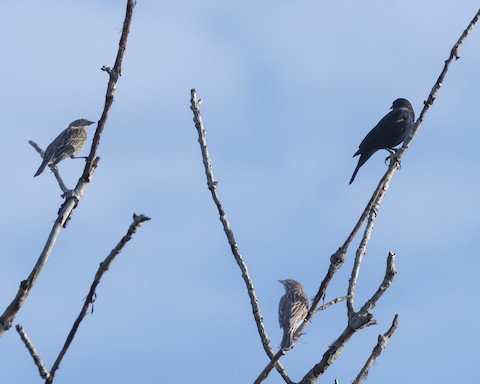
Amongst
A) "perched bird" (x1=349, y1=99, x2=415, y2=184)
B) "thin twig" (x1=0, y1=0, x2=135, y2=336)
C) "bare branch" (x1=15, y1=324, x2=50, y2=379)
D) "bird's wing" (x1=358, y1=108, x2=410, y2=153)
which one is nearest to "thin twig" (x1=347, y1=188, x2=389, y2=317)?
"thin twig" (x1=0, y1=0, x2=135, y2=336)

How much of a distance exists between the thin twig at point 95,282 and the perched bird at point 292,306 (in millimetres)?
7313

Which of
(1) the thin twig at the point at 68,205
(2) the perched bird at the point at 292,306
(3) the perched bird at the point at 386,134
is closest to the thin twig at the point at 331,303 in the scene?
(1) the thin twig at the point at 68,205

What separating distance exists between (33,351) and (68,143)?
1332 centimetres

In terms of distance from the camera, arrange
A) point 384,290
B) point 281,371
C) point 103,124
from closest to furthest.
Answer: point 103,124 < point 384,290 < point 281,371

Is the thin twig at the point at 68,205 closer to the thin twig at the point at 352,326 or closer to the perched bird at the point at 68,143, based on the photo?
the thin twig at the point at 352,326

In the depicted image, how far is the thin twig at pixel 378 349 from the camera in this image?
353cm

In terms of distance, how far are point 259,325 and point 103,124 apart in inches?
62.0

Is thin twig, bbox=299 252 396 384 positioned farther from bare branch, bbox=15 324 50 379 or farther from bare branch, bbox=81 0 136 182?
bare branch, bbox=15 324 50 379

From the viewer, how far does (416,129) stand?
5012 mm

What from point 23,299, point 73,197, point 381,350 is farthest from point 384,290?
point 23,299

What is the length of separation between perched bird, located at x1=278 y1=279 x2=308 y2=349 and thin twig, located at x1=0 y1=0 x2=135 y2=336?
680 cm

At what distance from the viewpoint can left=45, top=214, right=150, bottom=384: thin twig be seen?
250cm

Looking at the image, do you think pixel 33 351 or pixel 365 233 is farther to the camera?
pixel 365 233

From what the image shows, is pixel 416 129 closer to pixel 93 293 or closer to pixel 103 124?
pixel 103 124
